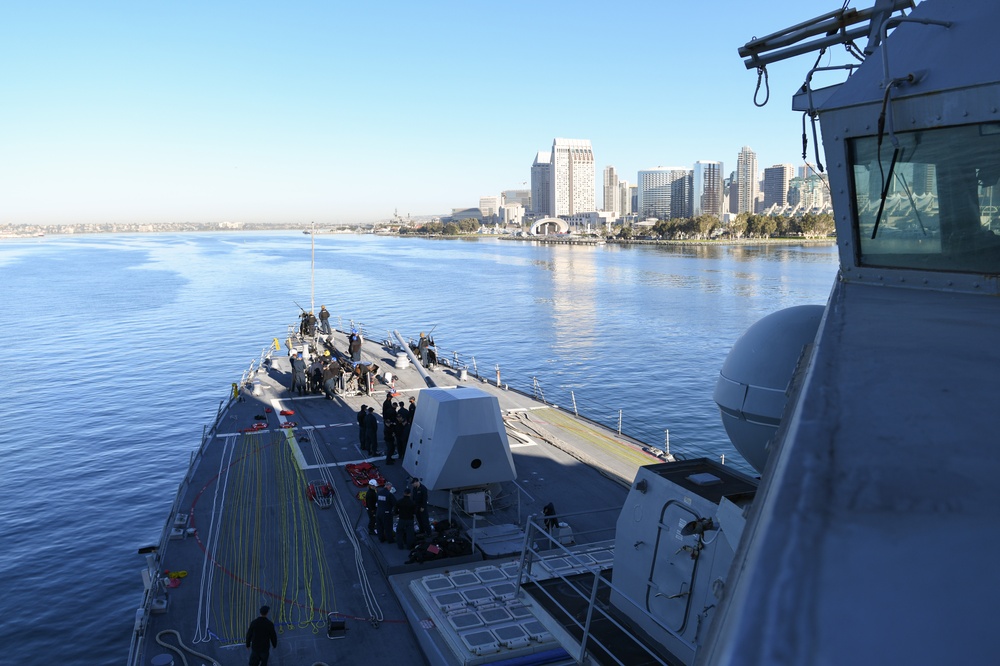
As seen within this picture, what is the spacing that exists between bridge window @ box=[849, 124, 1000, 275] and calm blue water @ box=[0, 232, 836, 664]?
16.0 m

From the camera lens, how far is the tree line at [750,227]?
14762cm

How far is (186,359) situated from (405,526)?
38701mm

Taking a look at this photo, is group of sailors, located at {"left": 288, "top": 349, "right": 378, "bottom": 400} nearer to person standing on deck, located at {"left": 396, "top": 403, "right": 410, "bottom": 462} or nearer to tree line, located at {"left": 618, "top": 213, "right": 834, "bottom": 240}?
person standing on deck, located at {"left": 396, "top": 403, "right": 410, "bottom": 462}

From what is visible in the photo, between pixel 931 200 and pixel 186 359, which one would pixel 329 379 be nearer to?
pixel 931 200

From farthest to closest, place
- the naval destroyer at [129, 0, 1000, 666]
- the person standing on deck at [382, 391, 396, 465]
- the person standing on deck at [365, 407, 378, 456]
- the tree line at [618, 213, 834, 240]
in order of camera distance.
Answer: the tree line at [618, 213, 834, 240], the person standing on deck at [365, 407, 378, 456], the person standing on deck at [382, 391, 396, 465], the naval destroyer at [129, 0, 1000, 666]

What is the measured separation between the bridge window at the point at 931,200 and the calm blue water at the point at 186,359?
16.0 metres

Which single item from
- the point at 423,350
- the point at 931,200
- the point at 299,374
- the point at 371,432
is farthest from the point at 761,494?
the point at 423,350

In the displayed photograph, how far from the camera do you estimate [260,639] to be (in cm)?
955

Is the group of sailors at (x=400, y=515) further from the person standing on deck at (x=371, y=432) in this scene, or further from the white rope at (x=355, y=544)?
the person standing on deck at (x=371, y=432)

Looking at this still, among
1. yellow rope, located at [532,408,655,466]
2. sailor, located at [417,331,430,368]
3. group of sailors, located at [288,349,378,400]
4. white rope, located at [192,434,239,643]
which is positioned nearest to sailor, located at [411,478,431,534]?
white rope, located at [192,434,239,643]

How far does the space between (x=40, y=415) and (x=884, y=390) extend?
38189 mm

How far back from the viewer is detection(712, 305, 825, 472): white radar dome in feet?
25.6

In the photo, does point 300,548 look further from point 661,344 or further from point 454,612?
point 661,344

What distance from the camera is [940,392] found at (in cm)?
255
